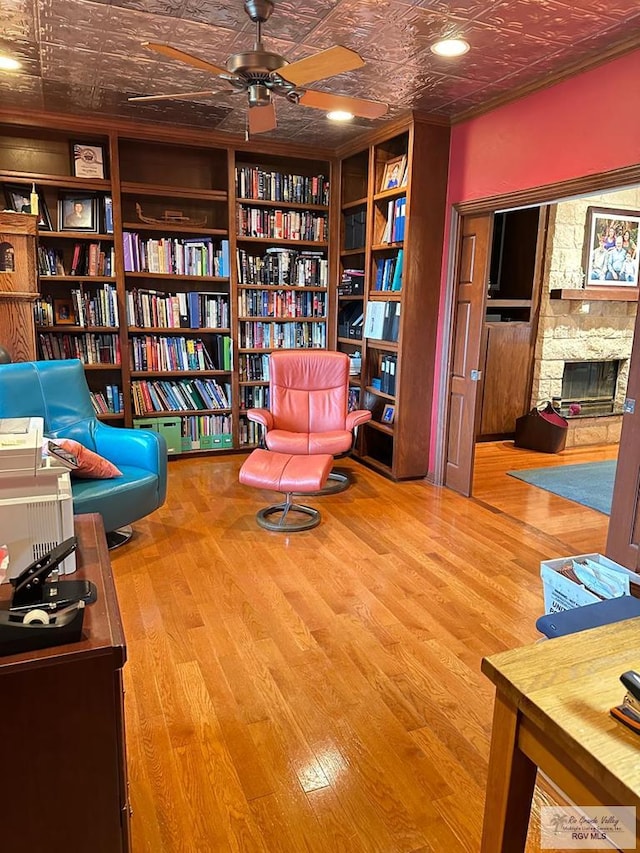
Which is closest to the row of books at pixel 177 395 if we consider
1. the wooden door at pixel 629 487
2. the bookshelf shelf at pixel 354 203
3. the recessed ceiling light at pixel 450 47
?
the bookshelf shelf at pixel 354 203

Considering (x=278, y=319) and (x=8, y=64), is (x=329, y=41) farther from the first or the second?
(x=278, y=319)

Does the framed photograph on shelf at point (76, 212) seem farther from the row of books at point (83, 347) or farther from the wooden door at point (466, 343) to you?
the wooden door at point (466, 343)

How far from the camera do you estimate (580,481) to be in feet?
15.5

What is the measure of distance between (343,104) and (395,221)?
157 cm

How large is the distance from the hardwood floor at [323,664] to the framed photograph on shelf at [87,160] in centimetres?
252

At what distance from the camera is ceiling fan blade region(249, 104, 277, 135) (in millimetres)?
2770

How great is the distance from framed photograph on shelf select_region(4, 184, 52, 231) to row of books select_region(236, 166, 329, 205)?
1485mm

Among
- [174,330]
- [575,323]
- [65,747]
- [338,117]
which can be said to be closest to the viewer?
[65,747]

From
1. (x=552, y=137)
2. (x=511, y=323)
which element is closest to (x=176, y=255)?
(x=552, y=137)

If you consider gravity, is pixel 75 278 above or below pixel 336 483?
above

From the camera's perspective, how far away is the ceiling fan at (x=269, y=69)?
227cm

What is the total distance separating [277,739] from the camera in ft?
6.24

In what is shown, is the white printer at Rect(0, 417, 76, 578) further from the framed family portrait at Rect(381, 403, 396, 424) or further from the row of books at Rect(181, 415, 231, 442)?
the row of books at Rect(181, 415, 231, 442)

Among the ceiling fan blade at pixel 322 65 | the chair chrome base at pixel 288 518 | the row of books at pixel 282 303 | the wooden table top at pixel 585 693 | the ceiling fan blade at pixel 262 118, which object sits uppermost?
the ceiling fan blade at pixel 322 65
